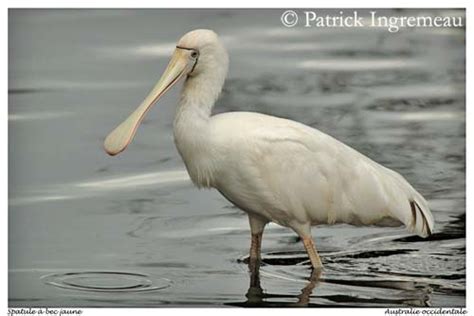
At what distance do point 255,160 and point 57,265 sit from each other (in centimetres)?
169

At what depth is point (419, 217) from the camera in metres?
11.2

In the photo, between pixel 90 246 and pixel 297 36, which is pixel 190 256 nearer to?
pixel 90 246

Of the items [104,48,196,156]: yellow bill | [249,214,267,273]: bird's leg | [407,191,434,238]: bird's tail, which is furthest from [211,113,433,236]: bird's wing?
[104,48,196,156]: yellow bill

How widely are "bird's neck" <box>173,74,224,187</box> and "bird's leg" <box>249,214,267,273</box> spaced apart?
58cm

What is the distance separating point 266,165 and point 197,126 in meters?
0.57

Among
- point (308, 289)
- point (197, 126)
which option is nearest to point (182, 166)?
point (197, 126)

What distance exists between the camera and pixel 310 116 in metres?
14.0

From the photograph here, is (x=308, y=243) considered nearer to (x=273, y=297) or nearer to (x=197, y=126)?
(x=273, y=297)

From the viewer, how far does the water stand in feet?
35.0

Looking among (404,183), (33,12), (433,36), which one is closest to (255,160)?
(404,183)

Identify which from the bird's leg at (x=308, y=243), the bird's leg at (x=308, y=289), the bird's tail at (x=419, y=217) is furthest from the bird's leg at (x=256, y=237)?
the bird's tail at (x=419, y=217)

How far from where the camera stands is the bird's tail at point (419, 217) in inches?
439

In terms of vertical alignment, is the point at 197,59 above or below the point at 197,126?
above

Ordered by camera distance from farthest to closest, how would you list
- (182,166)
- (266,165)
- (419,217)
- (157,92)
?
1. (182,166)
2. (419,217)
3. (157,92)
4. (266,165)
